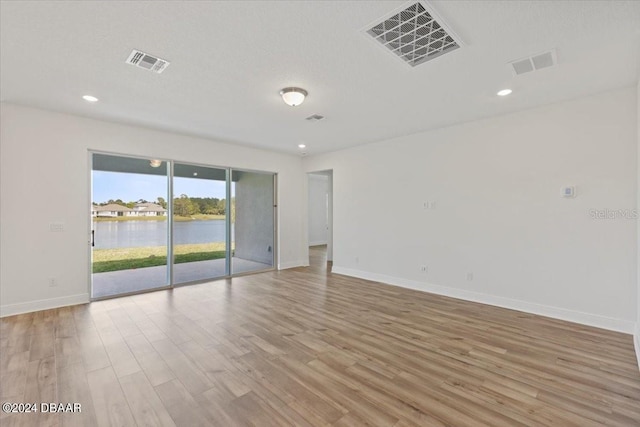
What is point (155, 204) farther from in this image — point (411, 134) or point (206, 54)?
point (411, 134)

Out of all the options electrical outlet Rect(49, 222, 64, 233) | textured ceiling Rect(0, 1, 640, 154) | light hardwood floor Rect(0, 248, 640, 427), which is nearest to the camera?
light hardwood floor Rect(0, 248, 640, 427)

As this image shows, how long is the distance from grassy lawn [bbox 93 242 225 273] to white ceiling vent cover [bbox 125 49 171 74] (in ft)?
10.8

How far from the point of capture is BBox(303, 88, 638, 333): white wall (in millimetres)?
3260

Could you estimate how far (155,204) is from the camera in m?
5.00

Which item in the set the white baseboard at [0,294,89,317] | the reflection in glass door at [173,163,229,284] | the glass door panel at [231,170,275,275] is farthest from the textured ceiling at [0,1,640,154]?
the white baseboard at [0,294,89,317]

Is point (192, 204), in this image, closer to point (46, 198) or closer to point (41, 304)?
point (46, 198)

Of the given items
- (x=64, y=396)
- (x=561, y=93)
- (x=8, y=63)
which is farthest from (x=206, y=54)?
(x=561, y=93)

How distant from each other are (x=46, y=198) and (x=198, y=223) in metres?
2.25

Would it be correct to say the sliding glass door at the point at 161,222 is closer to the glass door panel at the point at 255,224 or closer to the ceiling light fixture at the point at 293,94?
the glass door panel at the point at 255,224

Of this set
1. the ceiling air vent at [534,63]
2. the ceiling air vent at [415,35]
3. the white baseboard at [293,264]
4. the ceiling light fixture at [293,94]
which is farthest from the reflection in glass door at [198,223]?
the ceiling air vent at [534,63]

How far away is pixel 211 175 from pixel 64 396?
4.29m

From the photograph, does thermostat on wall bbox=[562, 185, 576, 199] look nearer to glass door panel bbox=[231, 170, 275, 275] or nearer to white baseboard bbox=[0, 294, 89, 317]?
glass door panel bbox=[231, 170, 275, 275]

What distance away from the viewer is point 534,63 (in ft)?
8.75

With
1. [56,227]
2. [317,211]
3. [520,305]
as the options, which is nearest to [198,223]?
[56,227]
